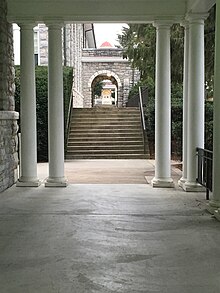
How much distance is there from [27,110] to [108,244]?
458 centimetres

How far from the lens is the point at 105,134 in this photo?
50.9 feet

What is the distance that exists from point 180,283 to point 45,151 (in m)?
11.0

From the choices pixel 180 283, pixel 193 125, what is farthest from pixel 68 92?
pixel 180 283

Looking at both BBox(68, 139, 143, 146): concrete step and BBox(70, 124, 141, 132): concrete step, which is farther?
BBox(70, 124, 141, 132): concrete step

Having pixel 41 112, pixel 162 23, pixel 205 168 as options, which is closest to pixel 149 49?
pixel 162 23

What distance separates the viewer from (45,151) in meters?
13.9

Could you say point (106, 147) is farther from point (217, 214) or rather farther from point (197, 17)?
point (217, 214)

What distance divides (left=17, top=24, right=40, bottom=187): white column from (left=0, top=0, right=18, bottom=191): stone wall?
0.26m

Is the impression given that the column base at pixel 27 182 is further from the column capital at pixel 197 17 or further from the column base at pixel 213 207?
the column capital at pixel 197 17

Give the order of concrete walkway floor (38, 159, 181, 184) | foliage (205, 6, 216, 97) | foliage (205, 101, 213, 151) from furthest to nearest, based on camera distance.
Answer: foliage (205, 101, 213, 151)
foliage (205, 6, 216, 97)
concrete walkway floor (38, 159, 181, 184)

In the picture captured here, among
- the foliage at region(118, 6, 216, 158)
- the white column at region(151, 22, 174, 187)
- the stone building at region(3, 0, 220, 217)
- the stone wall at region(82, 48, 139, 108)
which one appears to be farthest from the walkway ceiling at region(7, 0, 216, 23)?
the stone wall at region(82, 48, 139, 108)

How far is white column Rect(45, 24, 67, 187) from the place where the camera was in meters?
8.19

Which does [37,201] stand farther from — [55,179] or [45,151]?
[45,151]

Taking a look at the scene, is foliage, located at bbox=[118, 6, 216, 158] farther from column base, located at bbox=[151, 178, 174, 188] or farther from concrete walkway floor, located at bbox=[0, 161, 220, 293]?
concrete walkway floor, located at bbox=[0, 161, 220, 293]
